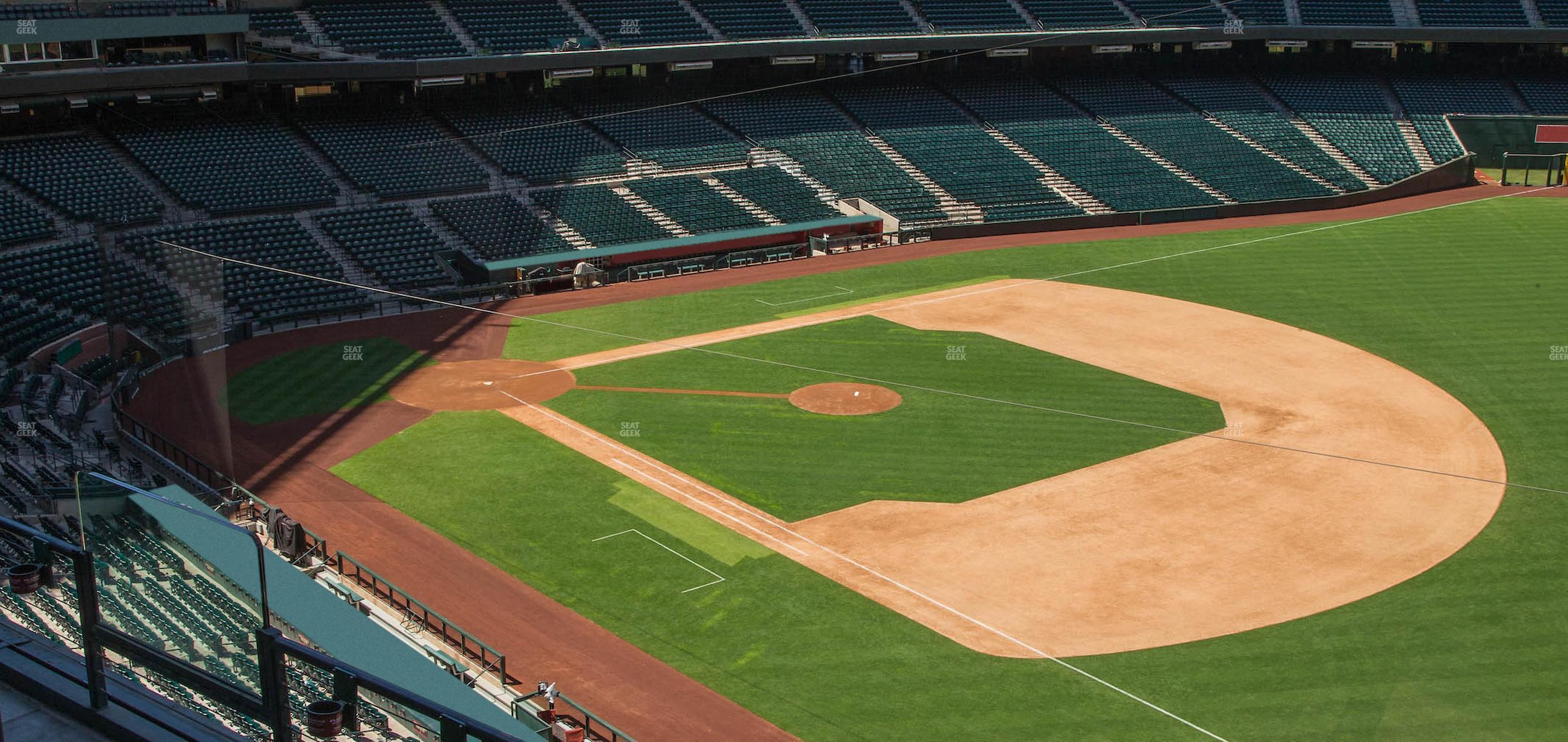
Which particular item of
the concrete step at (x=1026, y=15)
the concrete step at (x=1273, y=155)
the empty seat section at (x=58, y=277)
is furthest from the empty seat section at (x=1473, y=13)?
the empty seat section at (x=58, y=277)

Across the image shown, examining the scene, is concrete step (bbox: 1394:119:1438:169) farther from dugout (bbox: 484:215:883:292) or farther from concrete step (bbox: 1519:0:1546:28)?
dugout (bbox: 484:215:883:292)

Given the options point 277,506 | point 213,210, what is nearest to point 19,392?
point 277,506

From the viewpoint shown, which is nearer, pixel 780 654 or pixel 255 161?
pixel 780 654

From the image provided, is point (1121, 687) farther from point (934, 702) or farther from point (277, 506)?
point (277, 506)

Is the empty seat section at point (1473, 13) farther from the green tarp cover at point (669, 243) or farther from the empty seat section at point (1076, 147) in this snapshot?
the green tarp cover at point (669, 243)

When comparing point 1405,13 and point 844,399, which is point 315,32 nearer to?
point 844,399

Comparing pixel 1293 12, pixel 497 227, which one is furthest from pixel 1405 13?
pixel 497 227
